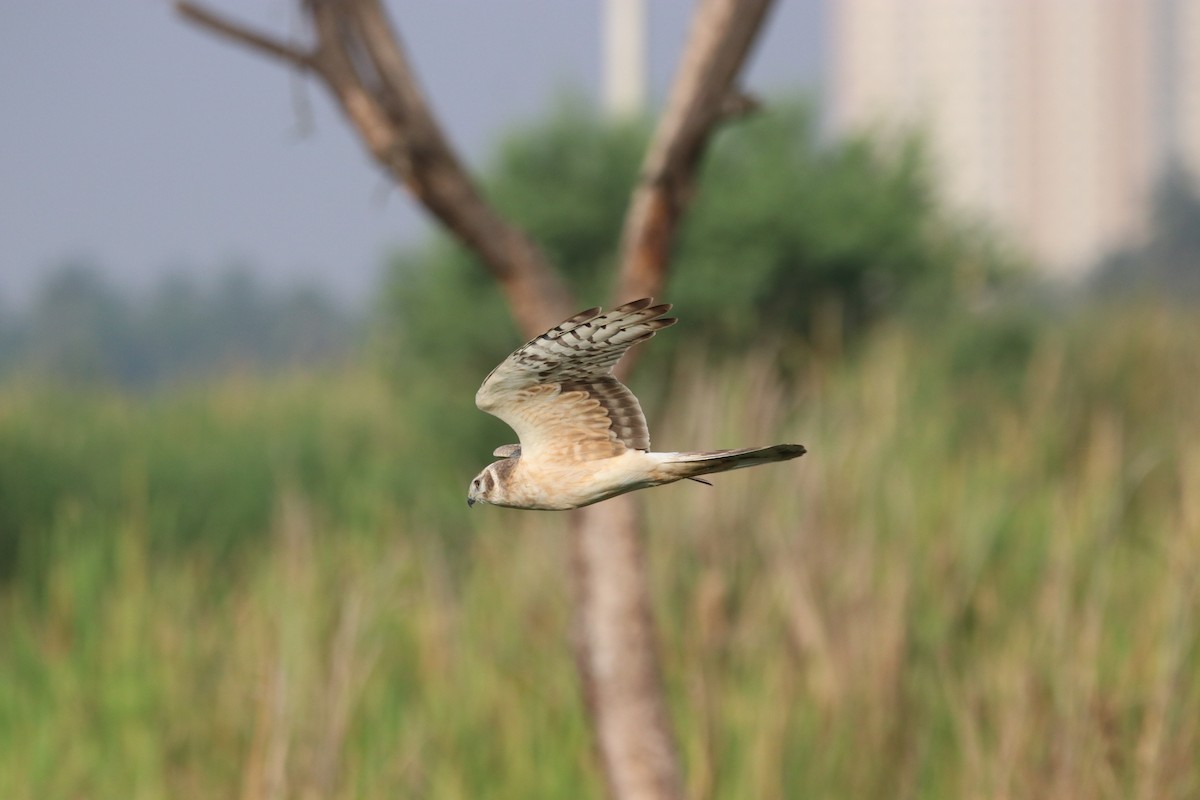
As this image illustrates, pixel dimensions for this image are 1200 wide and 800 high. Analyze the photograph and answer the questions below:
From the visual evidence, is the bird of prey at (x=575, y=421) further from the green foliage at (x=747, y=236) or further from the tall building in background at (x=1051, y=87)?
the tall building in background at (x=1051, y=87)

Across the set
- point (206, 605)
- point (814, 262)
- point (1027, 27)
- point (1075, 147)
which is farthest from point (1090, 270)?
point (206, 605)

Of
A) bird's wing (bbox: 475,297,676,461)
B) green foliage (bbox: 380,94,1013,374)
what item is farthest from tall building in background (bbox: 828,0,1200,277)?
bird's wing (bbox: 475,297,676,461)

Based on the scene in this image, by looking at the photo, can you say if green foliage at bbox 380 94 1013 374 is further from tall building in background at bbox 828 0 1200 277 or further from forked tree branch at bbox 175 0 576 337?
tall building in background at bbox 828 0 1200 277

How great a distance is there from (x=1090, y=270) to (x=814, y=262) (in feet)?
207

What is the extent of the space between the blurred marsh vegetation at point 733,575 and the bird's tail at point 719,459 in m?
→ 2.21

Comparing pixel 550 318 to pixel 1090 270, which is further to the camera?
pixel 1090 270

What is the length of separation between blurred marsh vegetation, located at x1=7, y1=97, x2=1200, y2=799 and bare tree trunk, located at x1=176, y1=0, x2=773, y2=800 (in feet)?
1.85

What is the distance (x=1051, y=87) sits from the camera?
4380 inches

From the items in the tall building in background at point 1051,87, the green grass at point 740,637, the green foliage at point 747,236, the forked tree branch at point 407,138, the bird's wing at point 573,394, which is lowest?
the green grass at point 740,637

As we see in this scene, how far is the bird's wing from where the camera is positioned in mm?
930

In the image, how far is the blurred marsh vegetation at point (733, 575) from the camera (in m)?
3.93

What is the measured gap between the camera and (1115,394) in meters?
8.92

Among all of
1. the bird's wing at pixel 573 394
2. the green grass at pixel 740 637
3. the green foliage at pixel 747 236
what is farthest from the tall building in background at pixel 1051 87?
the bird's wing at pixel 573 394

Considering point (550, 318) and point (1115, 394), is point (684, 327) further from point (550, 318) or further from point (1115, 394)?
point (550, 318)
